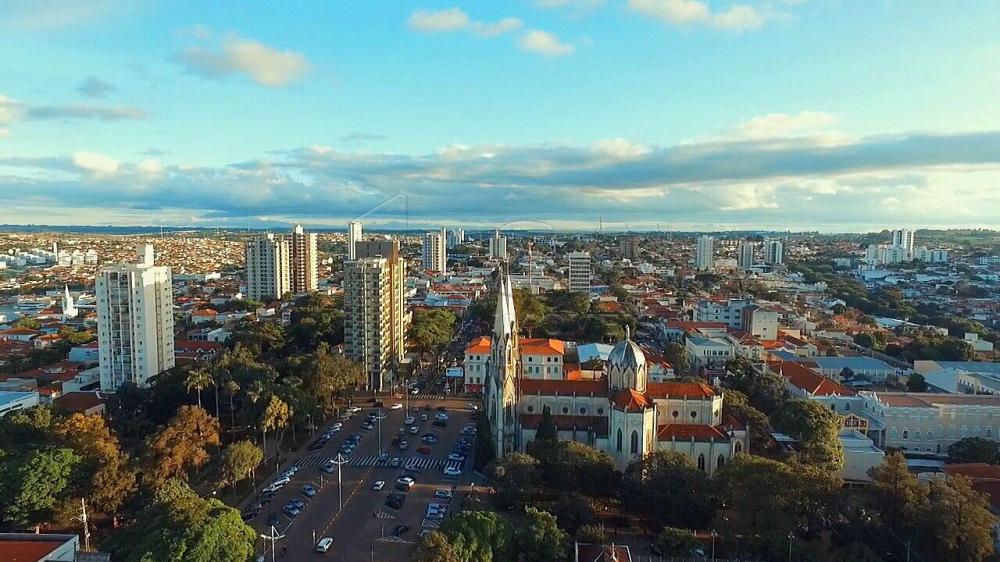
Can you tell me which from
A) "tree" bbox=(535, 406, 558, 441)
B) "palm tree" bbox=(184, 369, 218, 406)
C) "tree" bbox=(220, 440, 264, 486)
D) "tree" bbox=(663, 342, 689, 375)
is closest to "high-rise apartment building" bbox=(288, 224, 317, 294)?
"palm tree" bbox=(184, 369, 218, 406)

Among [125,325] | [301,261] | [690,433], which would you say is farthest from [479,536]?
[301,261]

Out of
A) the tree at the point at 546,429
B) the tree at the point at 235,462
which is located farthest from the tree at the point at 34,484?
the tree at the point at 546,429

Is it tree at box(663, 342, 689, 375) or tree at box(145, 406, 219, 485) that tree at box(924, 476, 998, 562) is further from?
tree at box(145, 406, 219, 485)

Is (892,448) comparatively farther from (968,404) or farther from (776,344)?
(776,344)

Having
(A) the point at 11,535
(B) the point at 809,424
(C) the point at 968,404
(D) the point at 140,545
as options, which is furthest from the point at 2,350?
(C) the point at 968,404

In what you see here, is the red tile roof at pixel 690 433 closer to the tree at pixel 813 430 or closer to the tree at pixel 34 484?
the tree at pixel 813 430

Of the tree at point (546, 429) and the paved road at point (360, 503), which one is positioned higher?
the tree at point (546, 429)
